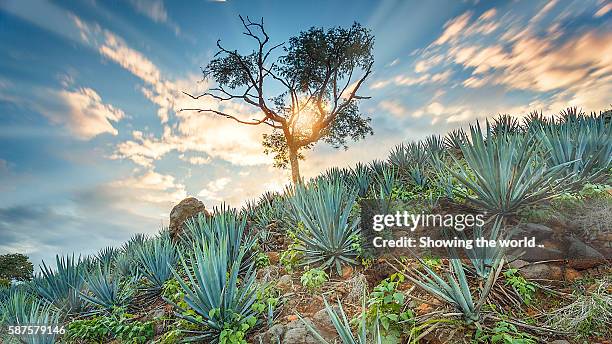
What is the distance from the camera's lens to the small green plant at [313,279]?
426 centimetres

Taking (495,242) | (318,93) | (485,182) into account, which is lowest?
(495,242)

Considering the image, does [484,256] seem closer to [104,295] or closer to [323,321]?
[323,321]

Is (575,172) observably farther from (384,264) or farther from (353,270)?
(353,270)

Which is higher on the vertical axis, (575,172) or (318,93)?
(318,93)

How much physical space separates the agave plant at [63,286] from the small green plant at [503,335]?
21.9 ft

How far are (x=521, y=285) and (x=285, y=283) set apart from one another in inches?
107

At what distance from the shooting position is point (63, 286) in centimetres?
691

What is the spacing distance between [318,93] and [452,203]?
1839 cm

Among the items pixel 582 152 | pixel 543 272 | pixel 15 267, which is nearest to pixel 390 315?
pixel 543 272

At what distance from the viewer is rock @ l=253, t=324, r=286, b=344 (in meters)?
3.56

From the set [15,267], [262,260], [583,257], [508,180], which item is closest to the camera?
[583,257]

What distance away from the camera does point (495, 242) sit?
11.8 ft

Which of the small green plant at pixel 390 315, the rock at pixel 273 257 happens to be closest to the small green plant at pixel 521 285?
the small green plant at pixel 390 315

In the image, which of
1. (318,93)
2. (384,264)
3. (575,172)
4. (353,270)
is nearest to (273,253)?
(353,270)
